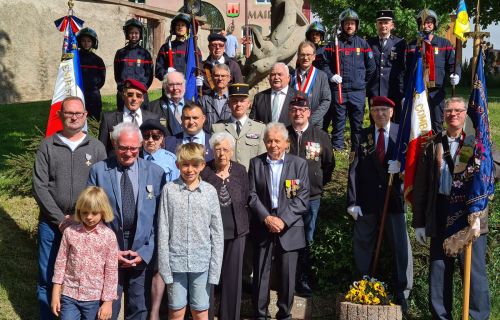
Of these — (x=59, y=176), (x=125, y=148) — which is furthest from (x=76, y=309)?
(x=125, y=148)

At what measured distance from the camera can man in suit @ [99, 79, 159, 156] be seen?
273 inches

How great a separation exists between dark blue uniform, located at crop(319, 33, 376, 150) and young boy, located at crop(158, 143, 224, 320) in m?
4.30

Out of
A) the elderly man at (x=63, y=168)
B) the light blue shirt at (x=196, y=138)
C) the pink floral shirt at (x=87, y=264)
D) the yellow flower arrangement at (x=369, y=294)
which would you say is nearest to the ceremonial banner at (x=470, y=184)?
the yellow flower arrangement at (x=369, y=294)

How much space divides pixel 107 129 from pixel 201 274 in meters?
1.97

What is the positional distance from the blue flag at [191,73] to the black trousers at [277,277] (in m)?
2.74

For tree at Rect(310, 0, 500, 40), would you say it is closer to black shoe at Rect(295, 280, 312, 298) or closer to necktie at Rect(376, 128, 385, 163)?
necktie at Rect(376, 128, 385, 163)

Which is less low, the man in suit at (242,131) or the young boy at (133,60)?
the young boy at (133,60)

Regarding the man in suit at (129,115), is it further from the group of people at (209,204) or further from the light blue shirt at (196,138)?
the light blue shirt at (196,138)

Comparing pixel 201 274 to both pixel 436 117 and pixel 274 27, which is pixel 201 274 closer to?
pixel 436 117

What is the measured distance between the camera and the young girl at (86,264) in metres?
5.50

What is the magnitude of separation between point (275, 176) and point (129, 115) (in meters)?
1.63

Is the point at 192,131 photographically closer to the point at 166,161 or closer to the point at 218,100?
the point at 166,161

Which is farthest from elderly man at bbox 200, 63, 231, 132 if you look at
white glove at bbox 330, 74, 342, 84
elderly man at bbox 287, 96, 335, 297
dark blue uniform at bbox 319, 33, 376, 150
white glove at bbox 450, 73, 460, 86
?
white glove at bbox 450, 73, 460, 86

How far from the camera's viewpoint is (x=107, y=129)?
274 inches
